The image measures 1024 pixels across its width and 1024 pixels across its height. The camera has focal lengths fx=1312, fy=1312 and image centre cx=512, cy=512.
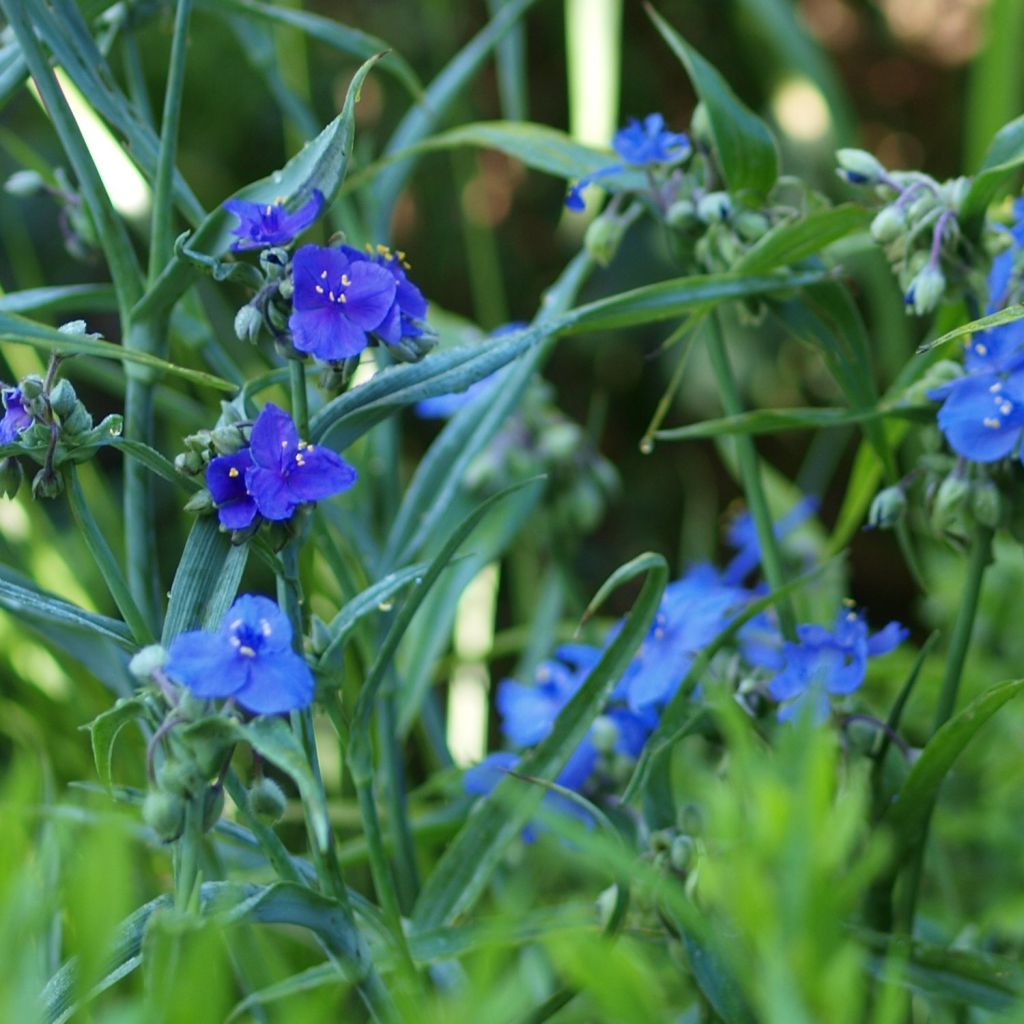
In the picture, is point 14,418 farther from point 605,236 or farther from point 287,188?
point 605,236

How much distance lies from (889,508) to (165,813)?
1.26ft

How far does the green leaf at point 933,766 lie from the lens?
1.71 feet

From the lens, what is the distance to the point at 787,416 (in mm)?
622

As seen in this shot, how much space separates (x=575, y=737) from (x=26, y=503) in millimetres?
631

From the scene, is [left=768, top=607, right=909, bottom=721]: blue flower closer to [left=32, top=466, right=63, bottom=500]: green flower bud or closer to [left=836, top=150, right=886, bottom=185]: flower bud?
[left=836, top=150, right=886, bottom=185]: flower bud

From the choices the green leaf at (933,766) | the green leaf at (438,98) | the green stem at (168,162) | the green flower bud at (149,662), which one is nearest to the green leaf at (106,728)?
the green flower bud at (149,662)

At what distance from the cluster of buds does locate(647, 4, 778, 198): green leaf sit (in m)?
0.04

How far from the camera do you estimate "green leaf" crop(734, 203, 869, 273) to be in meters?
0.60

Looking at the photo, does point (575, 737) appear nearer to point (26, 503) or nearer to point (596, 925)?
point (596, 925)

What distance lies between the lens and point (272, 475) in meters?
0.46

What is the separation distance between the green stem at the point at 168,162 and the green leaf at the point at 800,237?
26 cm

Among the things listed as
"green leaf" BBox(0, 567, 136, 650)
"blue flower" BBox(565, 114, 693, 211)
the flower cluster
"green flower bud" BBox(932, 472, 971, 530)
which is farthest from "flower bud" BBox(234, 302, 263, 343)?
"green flower bud" BBox(932, 472, 971, 530)

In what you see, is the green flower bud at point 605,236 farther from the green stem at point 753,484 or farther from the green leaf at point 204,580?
the green leaf at point 204,580

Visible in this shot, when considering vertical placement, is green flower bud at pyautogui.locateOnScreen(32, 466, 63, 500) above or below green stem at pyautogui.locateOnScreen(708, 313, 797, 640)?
above
